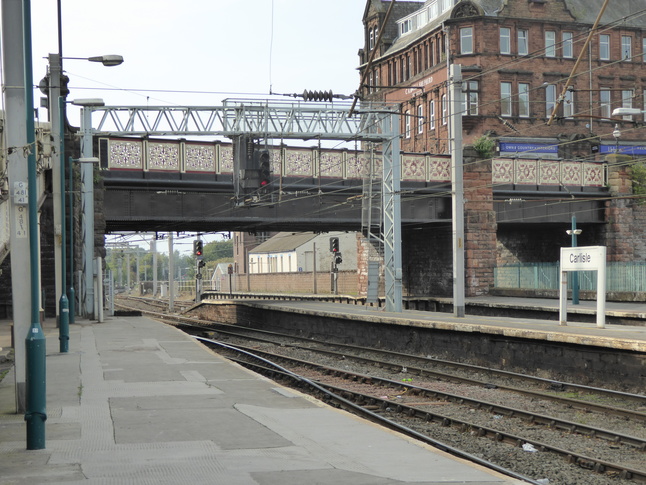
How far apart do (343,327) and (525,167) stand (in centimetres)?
1497

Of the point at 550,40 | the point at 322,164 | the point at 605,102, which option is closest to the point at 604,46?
the point at 605,102

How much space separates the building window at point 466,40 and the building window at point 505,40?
2.34 meters

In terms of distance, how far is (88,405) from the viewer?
12.2 m

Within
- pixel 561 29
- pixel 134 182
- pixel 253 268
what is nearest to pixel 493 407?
pixel 134 182

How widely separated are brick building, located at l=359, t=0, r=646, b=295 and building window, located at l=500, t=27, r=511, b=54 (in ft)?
0.27

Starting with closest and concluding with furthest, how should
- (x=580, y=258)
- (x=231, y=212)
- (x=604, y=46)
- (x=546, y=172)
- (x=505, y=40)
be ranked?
(x=580, y=258) < (x=231, y=212) < (x=546, y=172) < (x=505, y=40) < (x=604, y=46)

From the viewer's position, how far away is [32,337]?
946 cm

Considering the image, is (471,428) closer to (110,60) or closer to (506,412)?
(506,412)

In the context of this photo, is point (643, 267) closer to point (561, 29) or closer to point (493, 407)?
Answer: point (493, 407)

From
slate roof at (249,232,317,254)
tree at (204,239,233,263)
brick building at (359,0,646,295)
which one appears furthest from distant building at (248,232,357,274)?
tree at (204,239,233,263)

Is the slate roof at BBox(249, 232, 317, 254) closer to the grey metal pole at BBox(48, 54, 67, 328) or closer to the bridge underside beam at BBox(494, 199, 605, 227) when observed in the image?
the bridge underside beam at BBox(494, 199, 605, 227)

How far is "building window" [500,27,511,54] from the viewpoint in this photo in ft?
202

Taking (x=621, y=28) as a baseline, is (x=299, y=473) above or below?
below

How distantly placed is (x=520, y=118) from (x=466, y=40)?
6461 millimetres
